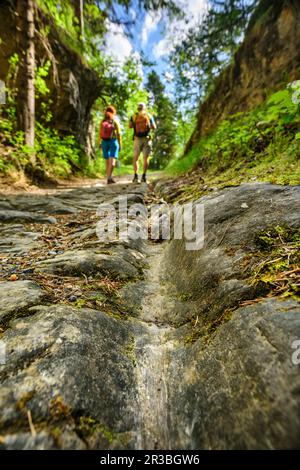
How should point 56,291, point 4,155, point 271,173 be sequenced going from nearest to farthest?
point 56,291
point 271,173
point 4,155

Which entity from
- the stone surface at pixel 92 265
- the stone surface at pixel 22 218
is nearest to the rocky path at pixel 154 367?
the stone surface at pixel 92 265

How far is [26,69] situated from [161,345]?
26.9ft

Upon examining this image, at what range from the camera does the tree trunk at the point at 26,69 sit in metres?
6.79

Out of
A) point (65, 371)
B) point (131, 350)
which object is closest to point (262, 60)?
point (131, 350)

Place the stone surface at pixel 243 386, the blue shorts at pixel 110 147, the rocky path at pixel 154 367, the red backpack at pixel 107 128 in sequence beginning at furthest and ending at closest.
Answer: the blue shorts at pixel 110 147 < the red backpack at pixel 107 128 < the rocky path at pixel 154 367 < the stone surface at pixel 243 386

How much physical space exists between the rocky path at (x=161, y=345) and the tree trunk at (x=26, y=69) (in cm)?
580

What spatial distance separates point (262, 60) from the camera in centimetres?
696

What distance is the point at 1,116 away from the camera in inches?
258

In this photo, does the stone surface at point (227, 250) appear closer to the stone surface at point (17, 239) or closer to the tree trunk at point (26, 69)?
the stone surface at point (17, 239)

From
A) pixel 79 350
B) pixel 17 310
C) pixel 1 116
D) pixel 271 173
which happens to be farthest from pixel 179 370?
pixel 1 116

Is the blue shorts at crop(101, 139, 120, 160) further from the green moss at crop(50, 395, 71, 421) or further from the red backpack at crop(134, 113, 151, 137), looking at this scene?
the green moss at crop(50, 395, 71, 421)

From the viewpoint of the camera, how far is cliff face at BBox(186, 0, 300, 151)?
6.21 m
